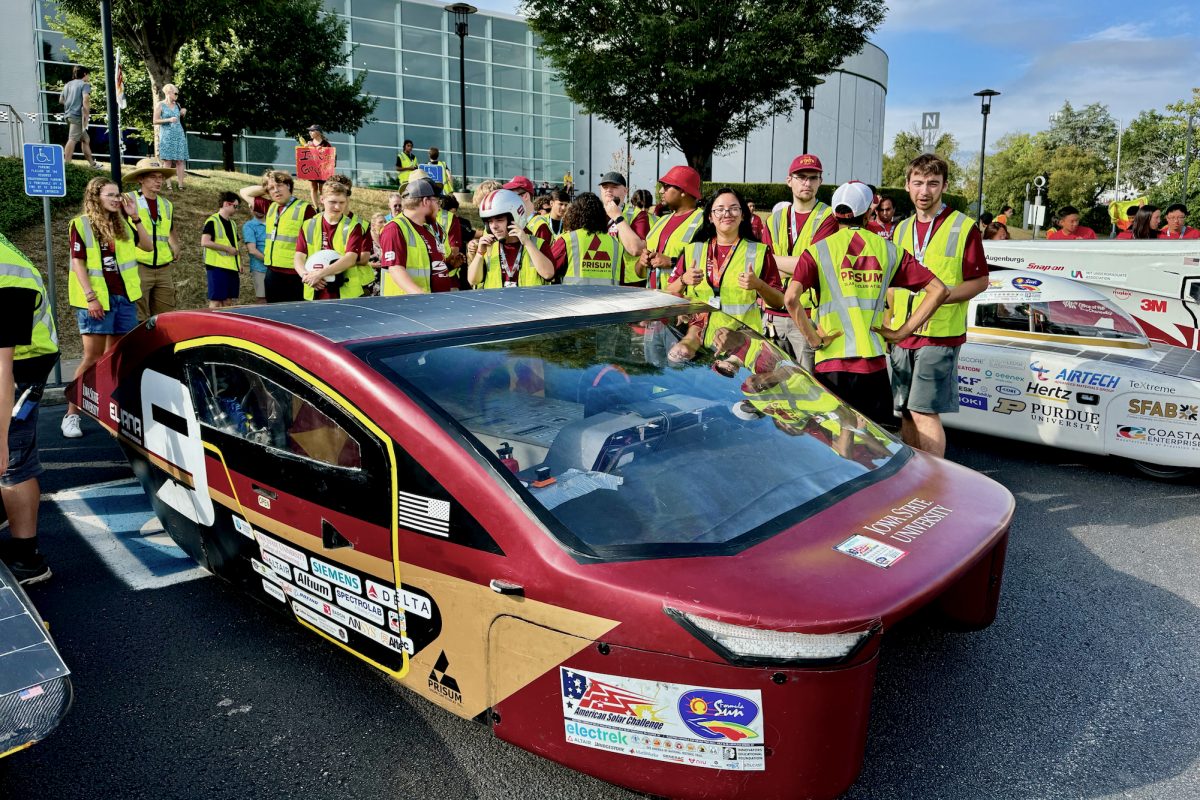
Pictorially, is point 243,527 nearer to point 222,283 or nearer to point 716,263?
point 716,263

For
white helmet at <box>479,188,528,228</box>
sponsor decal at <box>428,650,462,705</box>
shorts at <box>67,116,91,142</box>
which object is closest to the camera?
sponsor decal at <box>428,650,462,705</box>

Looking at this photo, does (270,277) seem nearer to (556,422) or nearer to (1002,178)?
(556,422)

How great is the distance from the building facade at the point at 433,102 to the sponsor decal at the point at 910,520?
2407cm

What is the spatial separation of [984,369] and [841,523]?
392cm

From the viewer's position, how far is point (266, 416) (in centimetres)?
279

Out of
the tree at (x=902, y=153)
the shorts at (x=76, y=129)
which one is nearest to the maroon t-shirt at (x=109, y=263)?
the shorts at (x=76, y=129)

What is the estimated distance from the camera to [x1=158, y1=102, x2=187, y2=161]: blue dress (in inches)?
535

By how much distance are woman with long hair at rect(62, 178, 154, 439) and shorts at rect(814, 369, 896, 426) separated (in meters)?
4.84

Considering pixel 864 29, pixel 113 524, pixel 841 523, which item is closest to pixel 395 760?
pixel 841 523

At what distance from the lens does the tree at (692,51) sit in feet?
72.5

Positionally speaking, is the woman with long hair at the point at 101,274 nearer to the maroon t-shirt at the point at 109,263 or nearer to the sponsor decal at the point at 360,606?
the maroon t-shirt at the point at 109,263

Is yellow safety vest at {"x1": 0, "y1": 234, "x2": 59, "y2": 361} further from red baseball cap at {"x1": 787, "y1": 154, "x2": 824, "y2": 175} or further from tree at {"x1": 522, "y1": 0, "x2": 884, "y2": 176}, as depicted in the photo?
tree at {"x1": 522, "y1": 0, "x2": 884, "y2": 176}

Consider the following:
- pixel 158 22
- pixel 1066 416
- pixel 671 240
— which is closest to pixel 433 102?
pixel 158 22

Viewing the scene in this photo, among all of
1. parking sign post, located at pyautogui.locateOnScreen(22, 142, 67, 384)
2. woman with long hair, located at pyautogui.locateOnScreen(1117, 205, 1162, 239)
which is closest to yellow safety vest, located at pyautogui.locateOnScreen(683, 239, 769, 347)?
parking sign post, located at pyautogui.locateOnScreen(22, 142, 67, 384)
